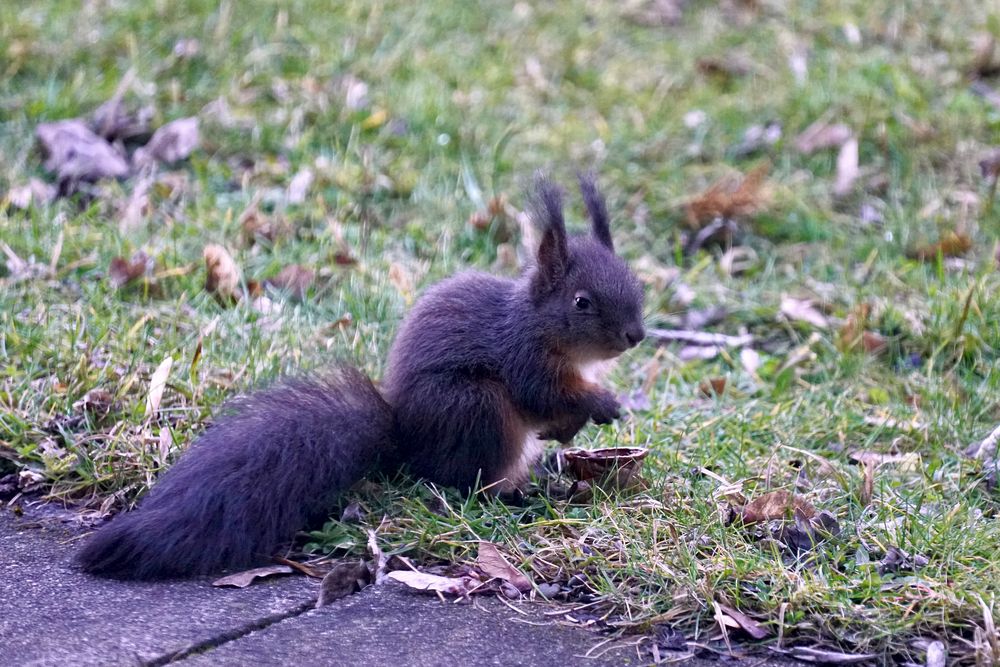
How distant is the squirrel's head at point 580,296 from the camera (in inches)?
122

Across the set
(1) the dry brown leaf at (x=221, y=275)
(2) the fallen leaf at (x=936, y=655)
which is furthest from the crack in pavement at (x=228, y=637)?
(1) the dry brown leaf at (x=221, y=275)

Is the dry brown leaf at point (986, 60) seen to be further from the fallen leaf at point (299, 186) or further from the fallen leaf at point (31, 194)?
the fallen leaf at point (31, 194)

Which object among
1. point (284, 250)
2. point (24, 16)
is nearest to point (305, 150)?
point (284, 250)

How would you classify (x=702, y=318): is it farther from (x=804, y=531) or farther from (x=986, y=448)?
(x=804, y=531)

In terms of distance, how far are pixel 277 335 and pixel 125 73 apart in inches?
101

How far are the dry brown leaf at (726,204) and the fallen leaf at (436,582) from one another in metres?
3.01

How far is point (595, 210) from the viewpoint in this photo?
3.26m

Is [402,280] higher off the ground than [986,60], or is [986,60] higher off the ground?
[986,60]

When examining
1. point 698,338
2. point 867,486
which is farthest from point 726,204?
point 867,486

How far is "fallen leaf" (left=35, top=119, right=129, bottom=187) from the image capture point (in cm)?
502

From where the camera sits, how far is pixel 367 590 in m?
2.58

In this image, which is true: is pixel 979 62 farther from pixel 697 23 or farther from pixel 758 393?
pixel 758 393

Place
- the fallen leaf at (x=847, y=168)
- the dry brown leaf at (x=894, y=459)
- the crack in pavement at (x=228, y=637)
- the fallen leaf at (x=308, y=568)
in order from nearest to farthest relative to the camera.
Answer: the crack in pavement at (x=228, y=637) < the fallen leaf at (x=308, y=568) < the dry brown leaf at (x=894, y=459) < the fallen leaf at (x=847, y=168)

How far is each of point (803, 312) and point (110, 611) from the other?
9.56 ft
